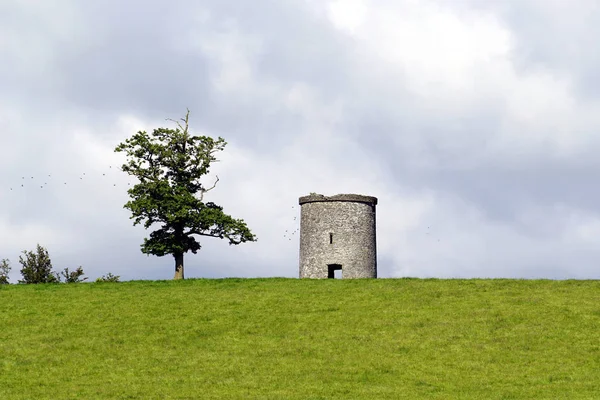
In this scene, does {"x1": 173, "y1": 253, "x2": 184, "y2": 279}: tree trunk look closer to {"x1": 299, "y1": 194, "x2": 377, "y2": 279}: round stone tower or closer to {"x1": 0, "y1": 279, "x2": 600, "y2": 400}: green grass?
{"x1": 299, "y1": 194, "x2": 377, "y2": 279}: round stone tower

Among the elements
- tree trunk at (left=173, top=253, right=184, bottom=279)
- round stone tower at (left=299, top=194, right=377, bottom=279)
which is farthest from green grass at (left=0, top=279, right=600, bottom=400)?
tree trunk at (left=173, top=253, right=184, bottom=279)

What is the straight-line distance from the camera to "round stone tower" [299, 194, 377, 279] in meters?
49.6

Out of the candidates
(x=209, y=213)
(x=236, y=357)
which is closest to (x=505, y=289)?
(x=236, y=357)

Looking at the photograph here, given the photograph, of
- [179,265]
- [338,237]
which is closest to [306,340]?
[338,237]

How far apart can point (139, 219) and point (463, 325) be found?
2545 cm

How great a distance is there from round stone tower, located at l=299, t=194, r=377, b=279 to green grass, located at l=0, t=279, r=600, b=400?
6942 millimetres

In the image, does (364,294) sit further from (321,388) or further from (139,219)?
(139,219)

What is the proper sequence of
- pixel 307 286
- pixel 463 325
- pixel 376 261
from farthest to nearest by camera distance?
1. pixel 376 261
2. pixel 307 286
3. pixel 463 325

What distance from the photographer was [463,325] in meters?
31.9

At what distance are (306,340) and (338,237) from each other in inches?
786

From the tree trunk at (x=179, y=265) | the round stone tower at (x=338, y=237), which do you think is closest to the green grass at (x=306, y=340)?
the round stone tower at (x=338, y=237)

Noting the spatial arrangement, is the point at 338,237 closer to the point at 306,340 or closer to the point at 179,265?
the point at 179,265

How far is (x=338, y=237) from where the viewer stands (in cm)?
4966

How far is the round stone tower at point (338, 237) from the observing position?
49.6 m
